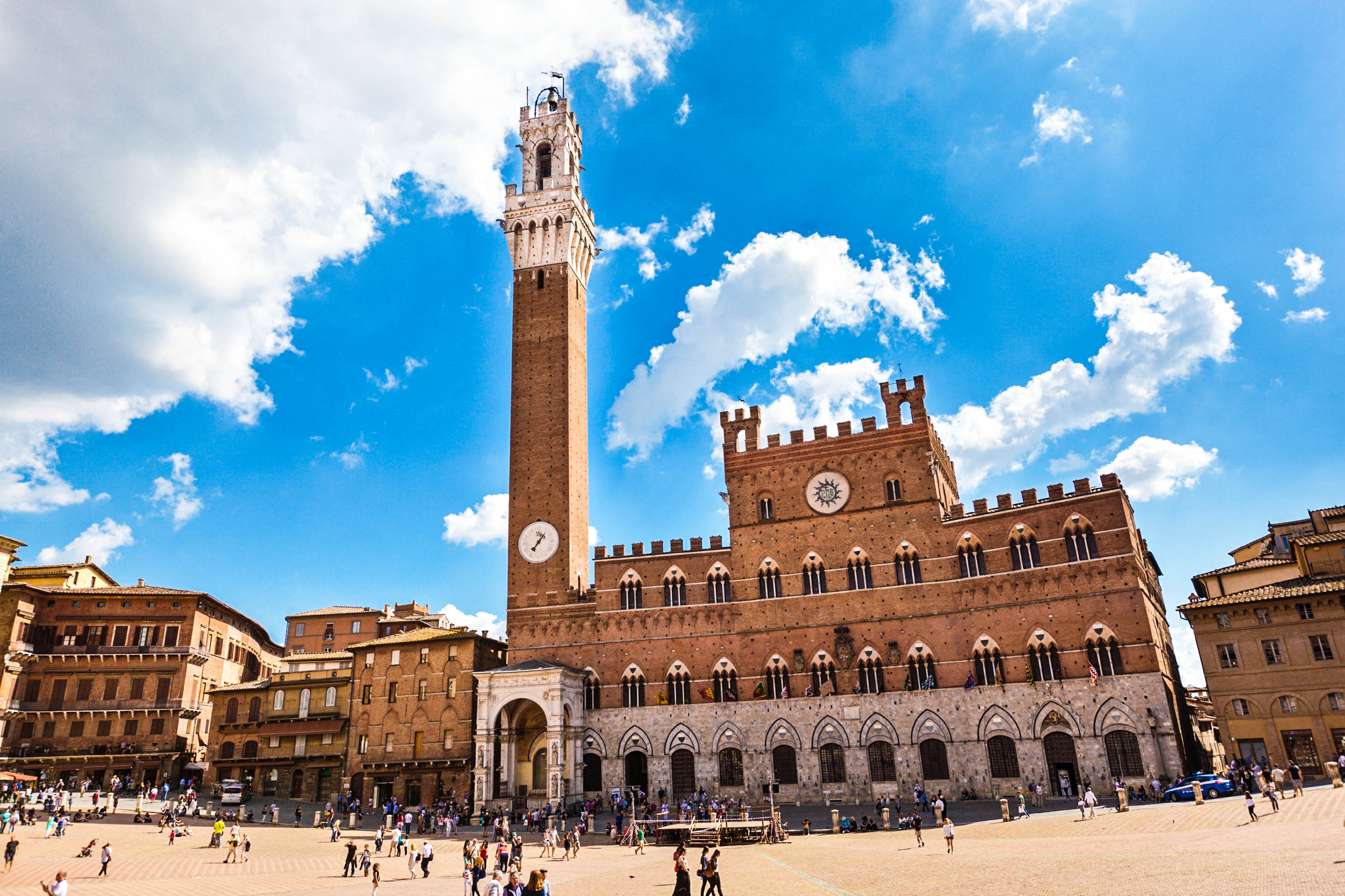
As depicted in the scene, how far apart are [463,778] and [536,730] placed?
5.18 meters

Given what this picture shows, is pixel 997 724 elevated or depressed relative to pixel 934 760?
elevated

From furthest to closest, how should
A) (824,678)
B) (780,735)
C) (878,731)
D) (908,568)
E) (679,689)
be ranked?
1. (679,689)
2. (908,568)
3. (824,678)
4. (780,735)
5. (878,731)

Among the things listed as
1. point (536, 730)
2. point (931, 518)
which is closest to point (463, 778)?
point (536, 730)

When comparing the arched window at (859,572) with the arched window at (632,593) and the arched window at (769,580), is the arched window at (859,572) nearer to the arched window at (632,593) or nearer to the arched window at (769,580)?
the arched window at (769,580)

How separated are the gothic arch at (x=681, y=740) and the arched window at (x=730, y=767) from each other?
156cm

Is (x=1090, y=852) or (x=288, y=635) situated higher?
(x=288, y=635)

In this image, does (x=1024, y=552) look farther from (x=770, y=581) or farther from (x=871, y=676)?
(x=770, y=581)

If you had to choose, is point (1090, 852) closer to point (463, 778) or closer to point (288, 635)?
point (463, 778)

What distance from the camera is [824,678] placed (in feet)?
153

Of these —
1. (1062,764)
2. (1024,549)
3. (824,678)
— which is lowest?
(1062,764)

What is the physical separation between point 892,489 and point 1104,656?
1391cm

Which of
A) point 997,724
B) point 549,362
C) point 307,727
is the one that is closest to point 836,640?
point 997,724

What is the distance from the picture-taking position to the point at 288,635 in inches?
3206

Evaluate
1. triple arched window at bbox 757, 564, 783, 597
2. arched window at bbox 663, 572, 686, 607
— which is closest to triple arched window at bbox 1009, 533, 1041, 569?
triple arched window at bbox 757, 564, 783, 597
